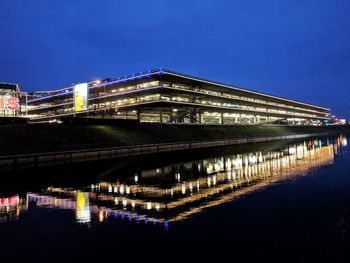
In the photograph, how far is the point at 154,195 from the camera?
20.3 meters

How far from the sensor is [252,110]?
127m

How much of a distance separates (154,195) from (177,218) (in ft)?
17.8

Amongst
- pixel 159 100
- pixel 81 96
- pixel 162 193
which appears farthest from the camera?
pixel 159 100

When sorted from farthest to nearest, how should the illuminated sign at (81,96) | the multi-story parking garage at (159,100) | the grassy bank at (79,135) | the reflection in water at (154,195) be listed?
the multi-story parking garage at (159,100), the illuminated sign at (81,96), the grassy bank at (79,135), the reflection in water at (154,195)

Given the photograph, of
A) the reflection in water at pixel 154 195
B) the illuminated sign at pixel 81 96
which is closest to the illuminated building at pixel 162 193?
the reflection in water at pixel 154 195

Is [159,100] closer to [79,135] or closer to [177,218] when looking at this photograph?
[79,135]

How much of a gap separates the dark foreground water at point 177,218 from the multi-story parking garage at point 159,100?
4666 centimetres

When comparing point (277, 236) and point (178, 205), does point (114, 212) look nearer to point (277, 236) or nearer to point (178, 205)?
point (178, 205)

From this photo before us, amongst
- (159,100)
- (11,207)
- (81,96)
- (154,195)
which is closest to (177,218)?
(154,195)

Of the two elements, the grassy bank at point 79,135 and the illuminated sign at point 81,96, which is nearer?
the grassy bank at point 79,135

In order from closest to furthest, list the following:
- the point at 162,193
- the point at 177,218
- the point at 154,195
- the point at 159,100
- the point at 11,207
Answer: the point at 177,218, the point at 11,207, the point at 154,195, the point at 162,193, the point at 159,100

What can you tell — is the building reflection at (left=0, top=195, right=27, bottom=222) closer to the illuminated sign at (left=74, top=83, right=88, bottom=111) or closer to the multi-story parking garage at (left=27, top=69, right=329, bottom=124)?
the illuminated sign at (left=74, top=83, right=88, bottom=111)

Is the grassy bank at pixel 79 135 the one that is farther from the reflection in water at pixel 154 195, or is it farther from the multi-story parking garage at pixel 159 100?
the reflection in water at pixel 154 195

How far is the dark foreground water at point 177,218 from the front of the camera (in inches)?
436
